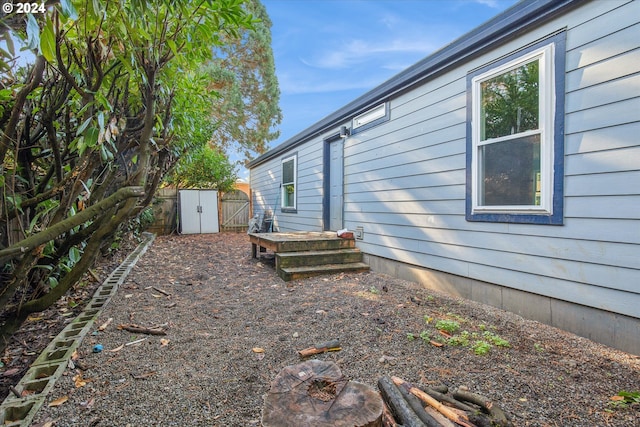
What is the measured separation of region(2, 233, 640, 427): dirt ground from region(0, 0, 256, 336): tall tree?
83 centimetres

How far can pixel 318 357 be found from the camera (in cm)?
212

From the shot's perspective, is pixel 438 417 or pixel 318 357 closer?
pixel 438 417

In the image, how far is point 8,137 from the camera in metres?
1.74

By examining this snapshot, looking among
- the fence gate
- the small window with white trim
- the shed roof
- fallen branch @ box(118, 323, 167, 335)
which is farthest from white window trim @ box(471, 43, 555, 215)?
the fence gate

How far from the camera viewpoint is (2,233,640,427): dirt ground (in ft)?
5.16

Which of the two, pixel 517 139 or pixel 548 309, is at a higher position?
pixel 517 139

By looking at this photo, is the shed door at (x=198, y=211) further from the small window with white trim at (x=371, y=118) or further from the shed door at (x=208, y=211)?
the small window with white trim at (x=371, y=118)

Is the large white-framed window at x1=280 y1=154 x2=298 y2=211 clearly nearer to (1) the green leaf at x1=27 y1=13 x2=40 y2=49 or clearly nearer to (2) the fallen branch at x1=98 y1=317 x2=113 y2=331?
(2) the fallen branch at x1=98 y1=317 x2=113 y2=331

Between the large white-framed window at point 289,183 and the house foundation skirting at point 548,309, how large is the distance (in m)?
4.36

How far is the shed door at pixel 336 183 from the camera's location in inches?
225

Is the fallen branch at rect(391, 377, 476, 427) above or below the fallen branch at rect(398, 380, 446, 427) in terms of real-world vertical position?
below

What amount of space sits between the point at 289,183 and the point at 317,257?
3.79m

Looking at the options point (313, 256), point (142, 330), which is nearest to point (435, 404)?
point (142, 330)

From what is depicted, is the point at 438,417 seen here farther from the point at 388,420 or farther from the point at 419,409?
the point at 388,420
